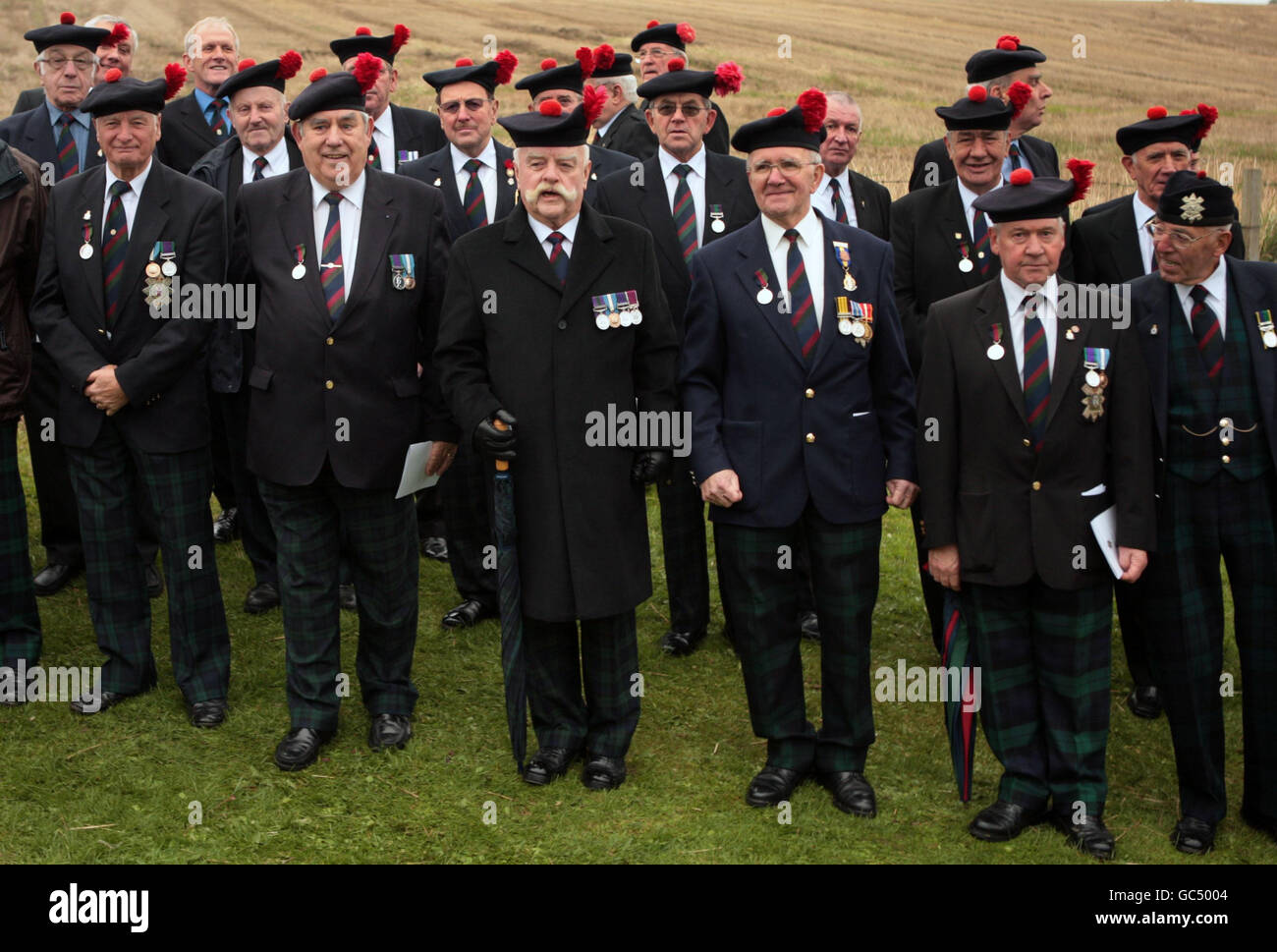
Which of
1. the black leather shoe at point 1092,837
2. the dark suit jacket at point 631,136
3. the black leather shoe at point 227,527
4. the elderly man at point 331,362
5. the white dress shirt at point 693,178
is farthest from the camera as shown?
the dark suit jacket at point 631,136

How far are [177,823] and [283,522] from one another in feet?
3.81

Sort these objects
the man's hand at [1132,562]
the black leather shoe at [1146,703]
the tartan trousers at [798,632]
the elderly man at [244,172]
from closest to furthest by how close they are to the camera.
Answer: the man's hand at [1132,562]
the tartan trousers at [798,632]
the black leather shoe at [1146,703]
the elderly man at [244,172]

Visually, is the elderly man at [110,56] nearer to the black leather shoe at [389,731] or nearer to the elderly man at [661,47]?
the elderly man at [661,47]

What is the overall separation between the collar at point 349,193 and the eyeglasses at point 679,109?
5.42ft

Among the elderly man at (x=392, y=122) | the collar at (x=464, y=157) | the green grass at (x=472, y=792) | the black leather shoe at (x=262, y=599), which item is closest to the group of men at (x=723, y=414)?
the green grass at (x=472, y=792)

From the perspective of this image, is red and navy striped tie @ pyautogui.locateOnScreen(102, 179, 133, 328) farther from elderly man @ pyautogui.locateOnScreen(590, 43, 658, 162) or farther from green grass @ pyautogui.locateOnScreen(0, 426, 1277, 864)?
elderly man @ pyautogui.locateOnScreen(590, 43, 658, 162)

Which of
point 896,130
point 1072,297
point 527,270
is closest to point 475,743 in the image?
point 527,270

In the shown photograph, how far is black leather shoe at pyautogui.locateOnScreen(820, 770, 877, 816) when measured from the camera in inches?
199

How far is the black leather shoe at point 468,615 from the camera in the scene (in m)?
6.82

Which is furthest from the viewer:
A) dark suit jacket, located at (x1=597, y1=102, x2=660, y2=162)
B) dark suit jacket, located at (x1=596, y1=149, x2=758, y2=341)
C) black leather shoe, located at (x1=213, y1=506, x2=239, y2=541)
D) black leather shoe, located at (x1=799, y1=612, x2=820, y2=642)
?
dark suit jacket, located at (x1=597, y1=102, x2=660, y2=162)

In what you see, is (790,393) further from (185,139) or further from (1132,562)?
(185,139)

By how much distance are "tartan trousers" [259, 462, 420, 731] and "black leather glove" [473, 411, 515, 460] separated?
0.70 metres

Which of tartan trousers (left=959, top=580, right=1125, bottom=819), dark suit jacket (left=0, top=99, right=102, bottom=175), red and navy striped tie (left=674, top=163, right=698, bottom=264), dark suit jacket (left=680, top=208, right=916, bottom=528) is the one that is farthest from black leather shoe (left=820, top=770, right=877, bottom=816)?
dark suit jacket (left=0, top=99, right=102, bottom=175)

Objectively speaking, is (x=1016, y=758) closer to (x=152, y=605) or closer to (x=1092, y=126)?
(x=152, y=605)
